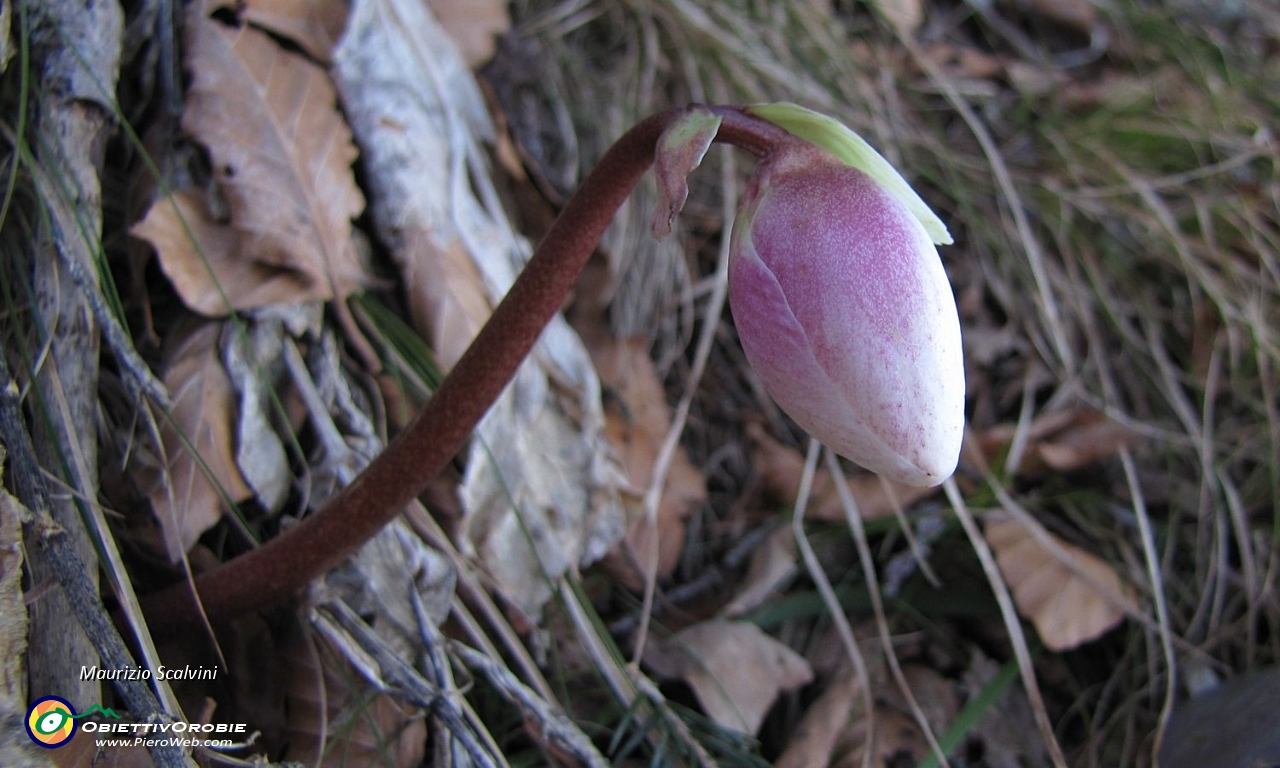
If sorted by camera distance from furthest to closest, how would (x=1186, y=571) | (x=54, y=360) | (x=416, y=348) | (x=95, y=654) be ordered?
(x=1186, y=571), (x=416, y=348), (x=54, y=360), (x=95, y=654)

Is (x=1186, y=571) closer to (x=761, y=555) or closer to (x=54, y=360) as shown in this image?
(x=761, y=555)

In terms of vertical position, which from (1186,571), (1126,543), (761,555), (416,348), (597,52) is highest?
(597,52)

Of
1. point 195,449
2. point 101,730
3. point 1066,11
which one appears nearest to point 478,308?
point 195,449

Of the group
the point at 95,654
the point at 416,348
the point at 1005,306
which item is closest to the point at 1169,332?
the point at 1005,306

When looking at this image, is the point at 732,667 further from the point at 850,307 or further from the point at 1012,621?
the point at 850,307

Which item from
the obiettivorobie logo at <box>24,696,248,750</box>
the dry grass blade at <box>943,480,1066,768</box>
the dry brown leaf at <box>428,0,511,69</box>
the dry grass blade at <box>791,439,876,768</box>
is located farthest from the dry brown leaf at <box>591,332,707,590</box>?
the obiettivorobie logo at <box>24,696,248,750</box>

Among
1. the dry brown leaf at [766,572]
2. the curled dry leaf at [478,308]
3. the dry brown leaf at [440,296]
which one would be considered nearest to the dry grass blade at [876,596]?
the dry brown leaf at [766,572]
